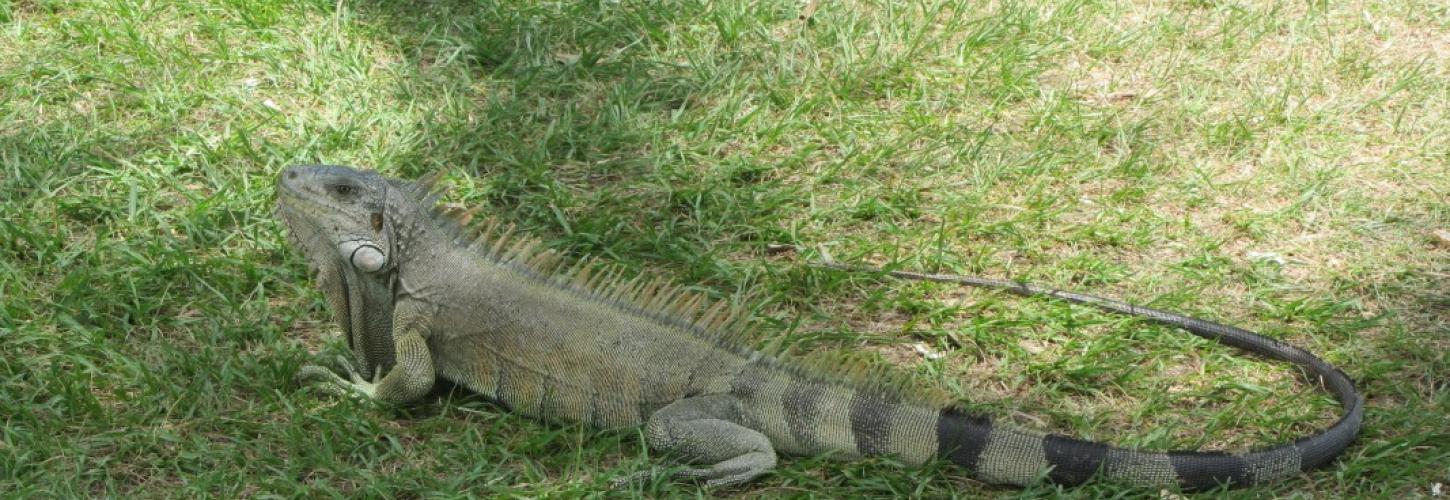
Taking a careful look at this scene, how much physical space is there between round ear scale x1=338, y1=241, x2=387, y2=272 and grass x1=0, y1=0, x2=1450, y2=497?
0.43m

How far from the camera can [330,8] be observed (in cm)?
618

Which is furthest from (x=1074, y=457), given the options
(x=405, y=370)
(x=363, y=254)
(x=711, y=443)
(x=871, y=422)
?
(x=363, y=254)

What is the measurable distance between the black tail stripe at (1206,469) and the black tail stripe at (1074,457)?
7.4 inches

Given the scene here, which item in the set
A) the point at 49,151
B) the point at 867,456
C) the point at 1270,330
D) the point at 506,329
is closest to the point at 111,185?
the point at 49,151

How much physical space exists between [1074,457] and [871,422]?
525 millimetres

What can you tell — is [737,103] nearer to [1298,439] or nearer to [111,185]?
[111,185]

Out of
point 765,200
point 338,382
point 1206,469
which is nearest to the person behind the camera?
point 1206,469

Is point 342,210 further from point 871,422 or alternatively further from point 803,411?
point 871,422

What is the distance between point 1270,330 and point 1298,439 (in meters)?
0.86

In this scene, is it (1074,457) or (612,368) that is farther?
(612,368)

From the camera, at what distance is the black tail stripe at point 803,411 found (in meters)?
3.80

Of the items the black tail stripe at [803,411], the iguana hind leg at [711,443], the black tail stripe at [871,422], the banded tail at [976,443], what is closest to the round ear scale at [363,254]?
the iguana hind leg at [711,443]

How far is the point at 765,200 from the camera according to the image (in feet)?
17.2

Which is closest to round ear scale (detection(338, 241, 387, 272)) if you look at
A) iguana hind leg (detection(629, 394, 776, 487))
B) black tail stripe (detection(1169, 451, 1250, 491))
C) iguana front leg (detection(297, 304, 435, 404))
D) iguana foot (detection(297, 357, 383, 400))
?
iguana front leg (detection(297, 304, 435, 404))
